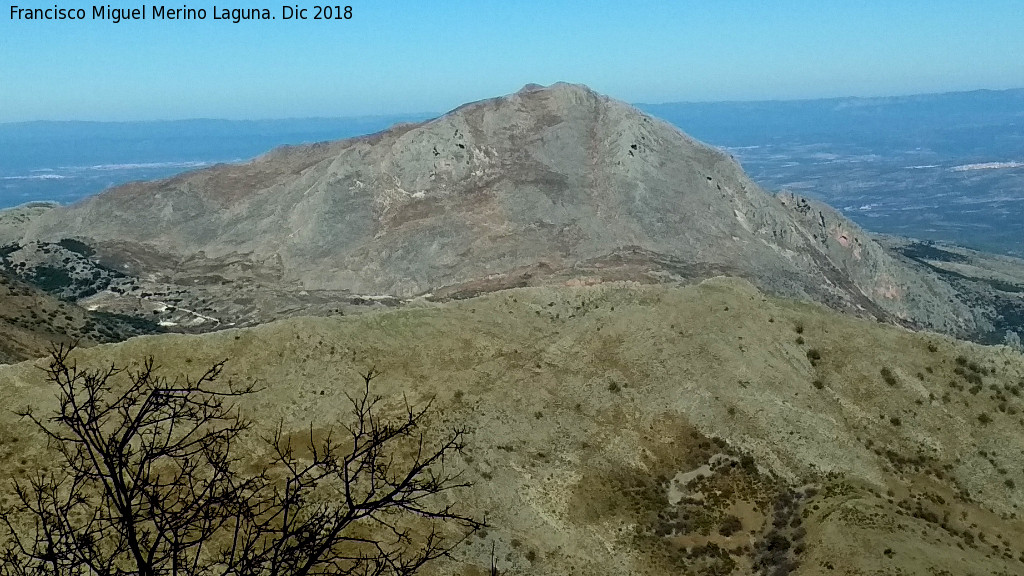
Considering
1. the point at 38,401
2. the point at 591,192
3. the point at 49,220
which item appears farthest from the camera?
the point at 49,220

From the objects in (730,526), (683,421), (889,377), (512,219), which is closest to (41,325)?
(512,219)

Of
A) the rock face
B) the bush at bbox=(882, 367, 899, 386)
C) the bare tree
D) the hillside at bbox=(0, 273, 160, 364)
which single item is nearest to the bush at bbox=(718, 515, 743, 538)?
the bare tree

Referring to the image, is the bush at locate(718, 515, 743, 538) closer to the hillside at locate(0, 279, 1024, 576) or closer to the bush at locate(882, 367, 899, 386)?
the hillside at locate(0, 279, 1024, 576)

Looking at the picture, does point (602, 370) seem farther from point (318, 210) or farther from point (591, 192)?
point (318, 210)

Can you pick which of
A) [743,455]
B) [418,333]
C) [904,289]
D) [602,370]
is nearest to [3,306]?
[418,333]

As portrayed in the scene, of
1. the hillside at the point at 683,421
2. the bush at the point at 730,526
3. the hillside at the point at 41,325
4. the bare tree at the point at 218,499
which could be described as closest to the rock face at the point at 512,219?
the hillside at the point at 41,325

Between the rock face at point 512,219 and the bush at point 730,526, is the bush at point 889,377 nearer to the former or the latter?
the bush at point 730,526
